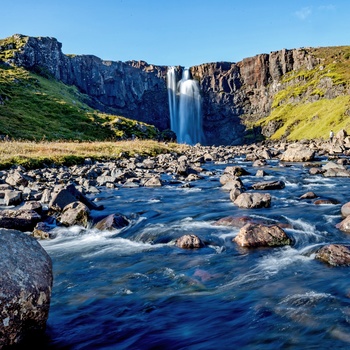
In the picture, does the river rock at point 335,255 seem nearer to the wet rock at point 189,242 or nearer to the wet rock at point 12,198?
the wet rock at point 189,242

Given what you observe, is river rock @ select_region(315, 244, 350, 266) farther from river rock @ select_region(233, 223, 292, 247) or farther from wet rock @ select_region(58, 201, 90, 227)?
wet rock @ select_region(58, 201, 90, 227)

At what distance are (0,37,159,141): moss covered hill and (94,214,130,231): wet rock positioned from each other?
170 feet

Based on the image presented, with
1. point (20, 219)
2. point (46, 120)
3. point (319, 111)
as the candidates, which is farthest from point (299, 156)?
point (319, 111)

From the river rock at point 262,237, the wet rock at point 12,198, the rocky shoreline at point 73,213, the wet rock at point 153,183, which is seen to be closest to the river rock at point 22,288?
the rocky shoreline at point 73,213

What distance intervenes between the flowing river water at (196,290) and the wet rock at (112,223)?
1.41 feet

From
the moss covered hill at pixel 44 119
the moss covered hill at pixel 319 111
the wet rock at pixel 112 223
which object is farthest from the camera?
the moss covered hill at pixel 319 111

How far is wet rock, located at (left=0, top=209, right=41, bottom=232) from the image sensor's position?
1551 cm

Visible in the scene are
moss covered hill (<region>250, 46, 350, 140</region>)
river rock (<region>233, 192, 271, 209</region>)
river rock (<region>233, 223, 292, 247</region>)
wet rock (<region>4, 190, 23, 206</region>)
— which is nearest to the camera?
river rock (<region>233, 223, 292, 247</region>)

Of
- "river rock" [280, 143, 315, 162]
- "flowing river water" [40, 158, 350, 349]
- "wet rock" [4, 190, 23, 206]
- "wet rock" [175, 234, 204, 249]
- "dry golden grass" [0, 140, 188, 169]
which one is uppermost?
"dry golden grass" [0, 140, 188, 169]

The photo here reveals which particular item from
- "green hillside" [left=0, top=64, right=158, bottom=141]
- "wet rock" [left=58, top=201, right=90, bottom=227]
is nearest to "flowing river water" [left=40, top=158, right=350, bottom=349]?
"wet rock" [left=58, top=201, right=90, bottom=227]

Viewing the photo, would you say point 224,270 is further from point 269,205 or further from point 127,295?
point 269,205

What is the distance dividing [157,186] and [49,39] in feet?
572

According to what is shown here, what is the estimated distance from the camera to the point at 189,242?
504 inches

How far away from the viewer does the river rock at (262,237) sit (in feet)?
40.3
